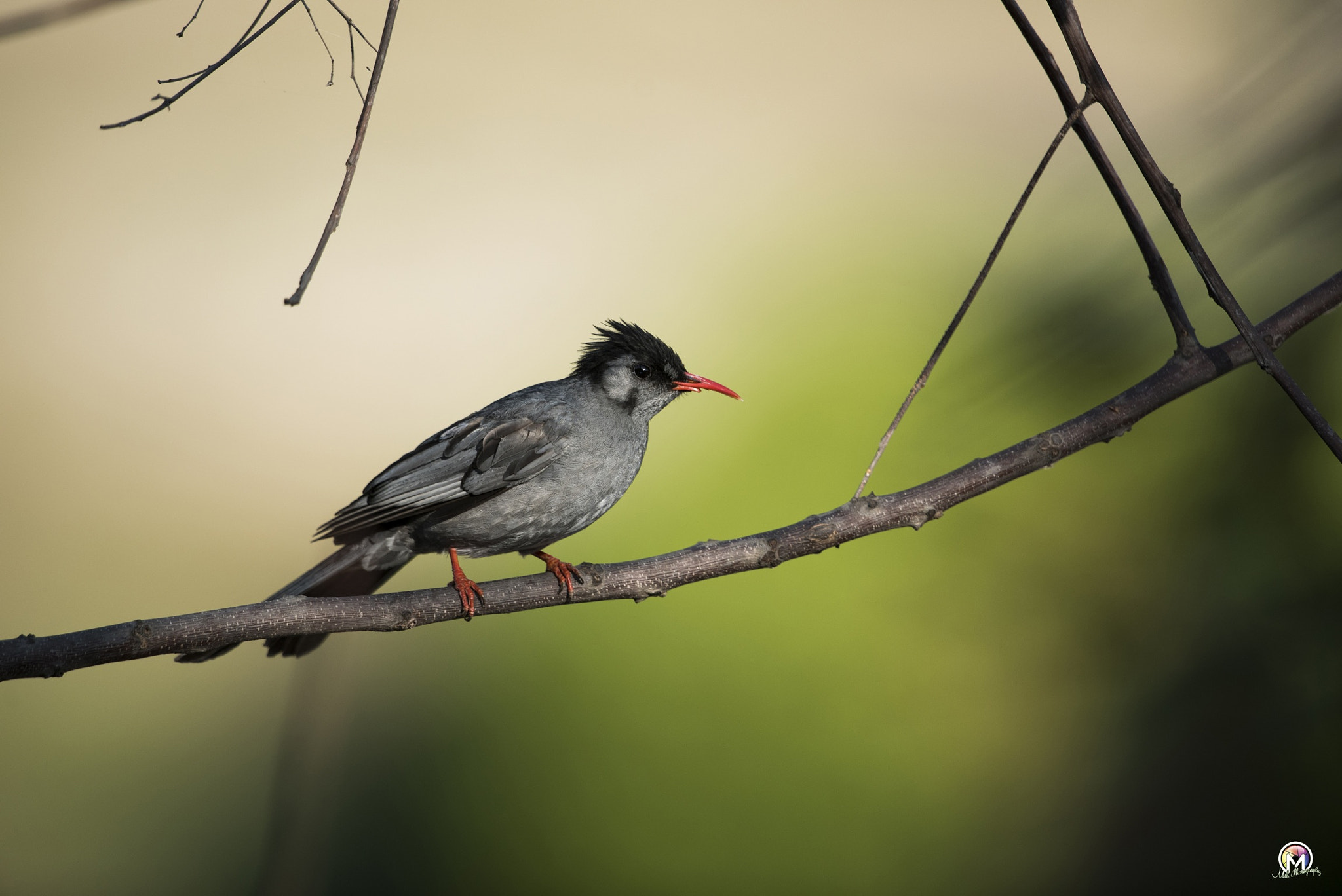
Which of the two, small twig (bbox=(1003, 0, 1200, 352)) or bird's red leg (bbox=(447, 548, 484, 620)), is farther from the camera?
bird's red leg (bbox=(447, 548, 484, 620))

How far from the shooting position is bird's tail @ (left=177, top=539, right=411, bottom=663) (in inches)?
77.3

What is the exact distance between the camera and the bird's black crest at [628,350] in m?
2.21

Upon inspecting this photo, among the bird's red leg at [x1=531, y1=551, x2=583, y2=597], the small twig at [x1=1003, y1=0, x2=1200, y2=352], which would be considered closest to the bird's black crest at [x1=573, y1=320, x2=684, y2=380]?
the bird's red leg at [x1=531, y1=551, x2=583, y2=597]

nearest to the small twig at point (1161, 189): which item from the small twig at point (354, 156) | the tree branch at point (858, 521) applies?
the tree branch at point (858, 521)

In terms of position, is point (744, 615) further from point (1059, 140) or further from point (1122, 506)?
point (1059, 140)

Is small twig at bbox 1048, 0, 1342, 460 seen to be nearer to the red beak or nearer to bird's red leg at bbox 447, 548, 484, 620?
the red beak

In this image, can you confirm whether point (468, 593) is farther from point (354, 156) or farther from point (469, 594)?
point (354, 156)

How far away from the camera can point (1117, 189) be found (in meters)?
1.46

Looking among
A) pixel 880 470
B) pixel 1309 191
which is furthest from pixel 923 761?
pixel 1309 191

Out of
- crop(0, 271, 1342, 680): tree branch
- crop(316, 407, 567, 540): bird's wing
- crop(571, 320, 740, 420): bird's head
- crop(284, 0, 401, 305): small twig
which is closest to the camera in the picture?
crop(284, 0, 401, 305): small twig

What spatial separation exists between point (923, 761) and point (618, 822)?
888 mm

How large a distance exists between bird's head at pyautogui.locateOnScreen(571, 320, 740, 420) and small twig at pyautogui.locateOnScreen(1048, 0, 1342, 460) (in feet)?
3.36

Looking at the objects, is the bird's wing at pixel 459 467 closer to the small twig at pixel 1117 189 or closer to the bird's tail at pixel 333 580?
the bird's tail at pixel 333 580

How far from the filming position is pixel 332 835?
275cm
